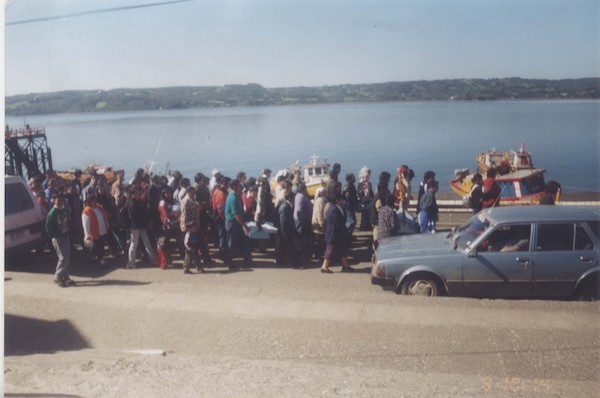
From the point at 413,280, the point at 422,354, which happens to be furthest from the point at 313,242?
the point at 422,354

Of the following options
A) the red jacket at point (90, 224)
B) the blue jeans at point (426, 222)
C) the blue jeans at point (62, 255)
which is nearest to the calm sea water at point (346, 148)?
the blue jeans at point (426, 222)

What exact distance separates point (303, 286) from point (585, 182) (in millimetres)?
43723

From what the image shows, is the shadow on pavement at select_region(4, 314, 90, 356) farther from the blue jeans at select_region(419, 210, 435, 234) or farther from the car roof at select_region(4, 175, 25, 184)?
the blue jeans at select_region(419, 210, 435, 234)

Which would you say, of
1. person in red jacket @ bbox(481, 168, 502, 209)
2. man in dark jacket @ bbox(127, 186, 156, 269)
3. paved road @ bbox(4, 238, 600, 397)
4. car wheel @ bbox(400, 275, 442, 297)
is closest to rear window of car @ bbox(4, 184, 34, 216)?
paved road @ bbox(4, 238, 600, 397)

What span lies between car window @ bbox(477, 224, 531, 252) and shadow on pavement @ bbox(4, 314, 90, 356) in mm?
5686

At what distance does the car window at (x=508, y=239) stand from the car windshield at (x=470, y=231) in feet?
0.59

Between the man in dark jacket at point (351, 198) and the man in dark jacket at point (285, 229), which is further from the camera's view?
the man in dark jacket at point (351, 198)

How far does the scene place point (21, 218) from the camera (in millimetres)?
10172

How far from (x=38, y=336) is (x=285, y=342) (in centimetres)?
324

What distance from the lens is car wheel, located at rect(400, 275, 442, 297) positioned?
313 inches

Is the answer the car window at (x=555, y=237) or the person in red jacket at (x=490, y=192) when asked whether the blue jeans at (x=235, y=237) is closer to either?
the person in red jacket at (x=490, y=192)

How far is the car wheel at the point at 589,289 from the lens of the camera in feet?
24.8

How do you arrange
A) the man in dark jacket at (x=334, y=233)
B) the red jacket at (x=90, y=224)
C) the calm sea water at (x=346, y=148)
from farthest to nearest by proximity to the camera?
the calm sea water at (x=346, y=148) < the red jacket at (x=90, y=224) < the man in dark jacket at (x=334, y=233)

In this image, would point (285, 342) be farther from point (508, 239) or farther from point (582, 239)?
point (582, 239)
